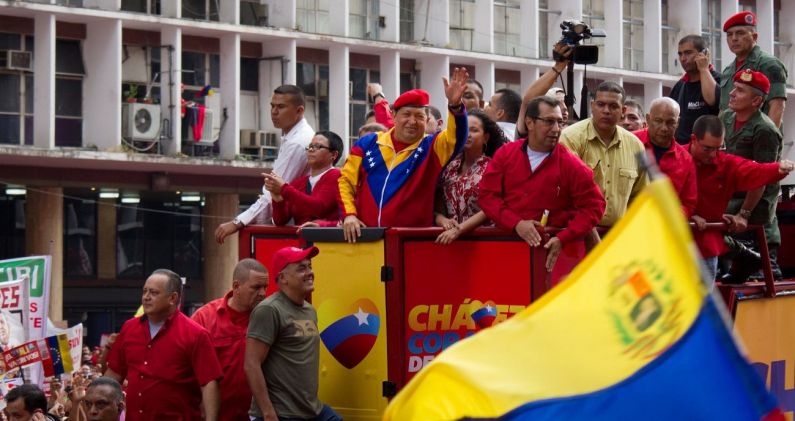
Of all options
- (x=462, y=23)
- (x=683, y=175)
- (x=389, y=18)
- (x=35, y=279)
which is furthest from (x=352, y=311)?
(x=462, y=23)

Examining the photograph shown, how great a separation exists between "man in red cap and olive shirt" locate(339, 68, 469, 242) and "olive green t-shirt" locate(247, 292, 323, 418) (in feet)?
2.49

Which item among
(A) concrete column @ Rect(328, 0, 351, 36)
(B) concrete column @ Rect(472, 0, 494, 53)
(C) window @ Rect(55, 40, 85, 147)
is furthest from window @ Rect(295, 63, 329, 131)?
(C) window @ Rect(55, 40, 85, 147)

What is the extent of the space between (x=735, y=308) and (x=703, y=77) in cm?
286

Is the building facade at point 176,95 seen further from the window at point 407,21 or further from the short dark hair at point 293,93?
the short dark hair at point 293,93

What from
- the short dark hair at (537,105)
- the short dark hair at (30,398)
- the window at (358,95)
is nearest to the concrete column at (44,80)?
the window at (358,95)

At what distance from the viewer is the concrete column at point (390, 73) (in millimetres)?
44031

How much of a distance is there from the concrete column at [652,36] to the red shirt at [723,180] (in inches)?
1610

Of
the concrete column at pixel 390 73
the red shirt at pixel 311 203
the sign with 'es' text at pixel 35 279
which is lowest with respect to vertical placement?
the sign with 'es' text at pixel 35 279

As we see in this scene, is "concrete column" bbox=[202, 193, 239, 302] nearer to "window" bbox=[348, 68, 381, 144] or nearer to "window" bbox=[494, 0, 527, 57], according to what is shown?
"window" bbox=[348, 68, 381, 144]

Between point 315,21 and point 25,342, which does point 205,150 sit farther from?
point 25,342

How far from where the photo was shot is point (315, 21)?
43094 mm

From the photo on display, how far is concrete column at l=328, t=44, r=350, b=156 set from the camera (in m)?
42.7

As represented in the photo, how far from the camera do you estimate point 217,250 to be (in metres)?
42.2

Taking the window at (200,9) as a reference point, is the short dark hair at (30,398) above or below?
below
